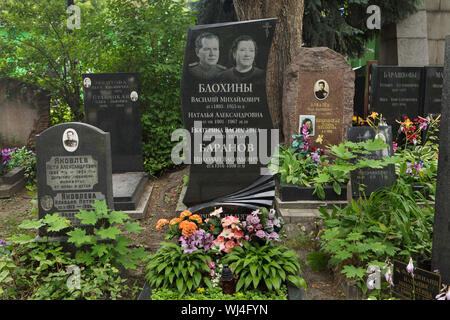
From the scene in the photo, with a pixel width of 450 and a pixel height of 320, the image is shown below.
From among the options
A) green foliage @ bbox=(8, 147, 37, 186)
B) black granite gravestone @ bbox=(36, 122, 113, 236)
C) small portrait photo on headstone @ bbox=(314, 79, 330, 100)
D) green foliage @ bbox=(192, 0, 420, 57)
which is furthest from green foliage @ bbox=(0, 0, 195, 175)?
black granite gravestone @ bbox=(36, 122, 113, 236)

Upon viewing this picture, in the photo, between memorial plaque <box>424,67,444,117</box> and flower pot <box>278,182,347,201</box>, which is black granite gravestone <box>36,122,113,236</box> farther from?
memorial plaque <box>424,67,444,117</box>

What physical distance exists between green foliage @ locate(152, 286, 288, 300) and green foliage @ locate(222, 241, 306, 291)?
54 mm

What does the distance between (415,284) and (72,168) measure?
3.31 meters

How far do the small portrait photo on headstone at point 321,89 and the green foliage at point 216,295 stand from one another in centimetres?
377

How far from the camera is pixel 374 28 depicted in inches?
397

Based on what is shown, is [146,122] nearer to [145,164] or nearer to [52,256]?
[145,164]

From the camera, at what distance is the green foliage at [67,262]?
3539 mm

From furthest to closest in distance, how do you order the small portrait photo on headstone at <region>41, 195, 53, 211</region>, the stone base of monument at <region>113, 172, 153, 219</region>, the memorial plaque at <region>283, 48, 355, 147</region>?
the memorial plaque at <region>283, 48, 355, 147</region>
the stone base of monument at <region>113, 172, 153, 219</region>
the small portrait photo on headstone at <region>41, 195, 53, 211</region>

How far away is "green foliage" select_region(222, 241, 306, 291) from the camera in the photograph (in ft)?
12.0

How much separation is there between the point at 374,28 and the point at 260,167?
704cm

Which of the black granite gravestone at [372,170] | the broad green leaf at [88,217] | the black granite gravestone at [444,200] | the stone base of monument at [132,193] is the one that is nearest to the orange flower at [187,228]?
the broad green leaf at [88,217]

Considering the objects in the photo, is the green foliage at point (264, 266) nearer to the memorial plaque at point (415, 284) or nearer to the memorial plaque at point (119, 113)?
the memorial plaque at point (415, 284)

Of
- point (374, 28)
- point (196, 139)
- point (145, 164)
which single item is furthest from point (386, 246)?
point (374, 28)

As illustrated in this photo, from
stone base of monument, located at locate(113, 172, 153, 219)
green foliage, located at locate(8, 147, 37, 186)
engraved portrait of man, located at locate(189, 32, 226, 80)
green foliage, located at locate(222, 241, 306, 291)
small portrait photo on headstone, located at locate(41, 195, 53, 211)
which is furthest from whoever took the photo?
green foliage, located at locate(8, 147, 37, 186)
